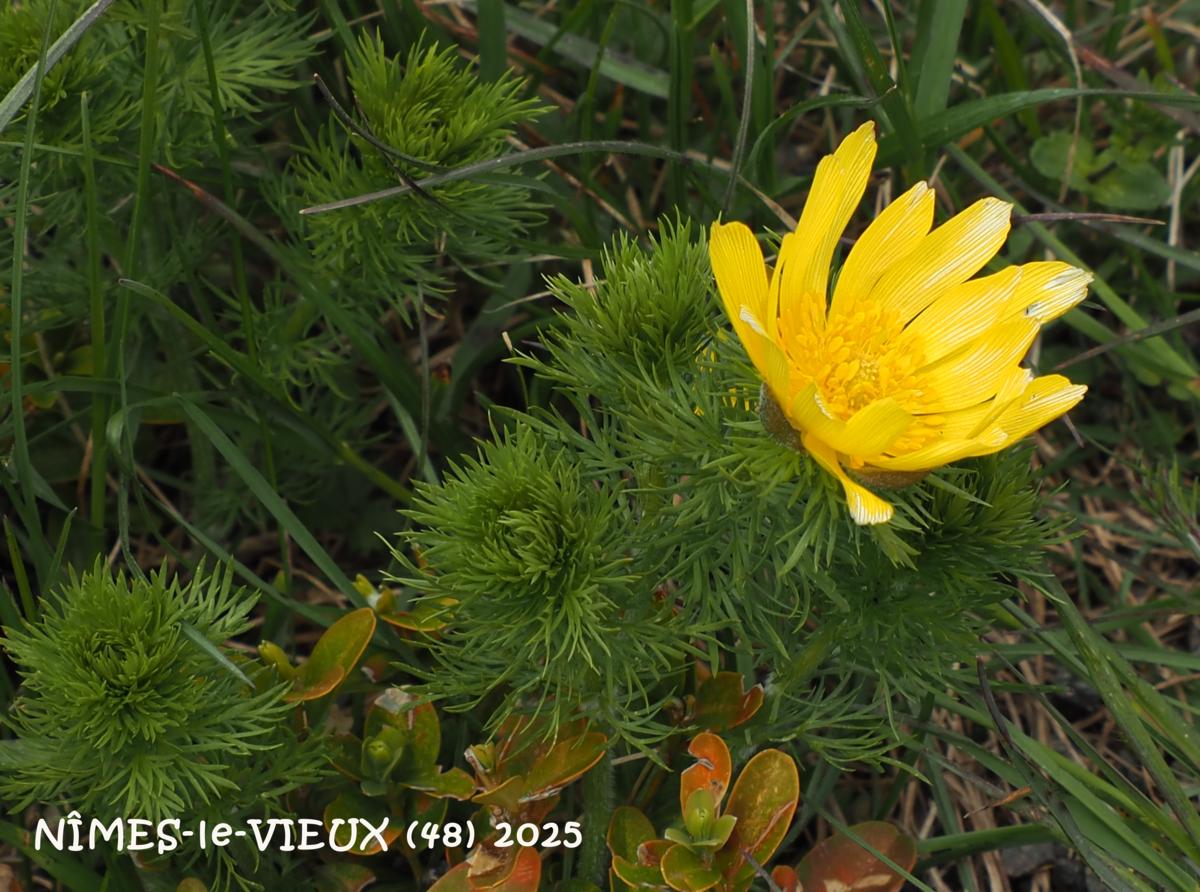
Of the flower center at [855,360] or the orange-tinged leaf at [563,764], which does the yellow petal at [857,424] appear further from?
the orange-tinged leaf at [563,764]

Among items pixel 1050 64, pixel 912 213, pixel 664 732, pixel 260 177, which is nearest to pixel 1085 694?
pixel 664 732

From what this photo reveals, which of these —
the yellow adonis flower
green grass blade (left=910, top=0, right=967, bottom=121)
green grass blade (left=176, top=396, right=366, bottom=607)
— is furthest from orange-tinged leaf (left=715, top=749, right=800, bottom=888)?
green grass blade (left=910, top=0, right=967, bottom=121)

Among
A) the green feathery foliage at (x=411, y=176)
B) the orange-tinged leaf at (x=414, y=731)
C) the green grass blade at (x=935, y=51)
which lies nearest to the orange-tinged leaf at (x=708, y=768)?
the orange-tinged leaf at (x=414, y=731)

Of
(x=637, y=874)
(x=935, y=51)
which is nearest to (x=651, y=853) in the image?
(x=637, y=874)

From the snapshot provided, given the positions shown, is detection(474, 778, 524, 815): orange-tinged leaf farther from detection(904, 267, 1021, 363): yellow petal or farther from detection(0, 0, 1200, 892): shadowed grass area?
detection(904, 267, 1021, 363): yellow petal

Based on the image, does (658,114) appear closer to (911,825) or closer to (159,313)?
(159,313)

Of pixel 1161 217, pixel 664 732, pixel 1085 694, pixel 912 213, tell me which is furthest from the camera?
pixel 1161 217
